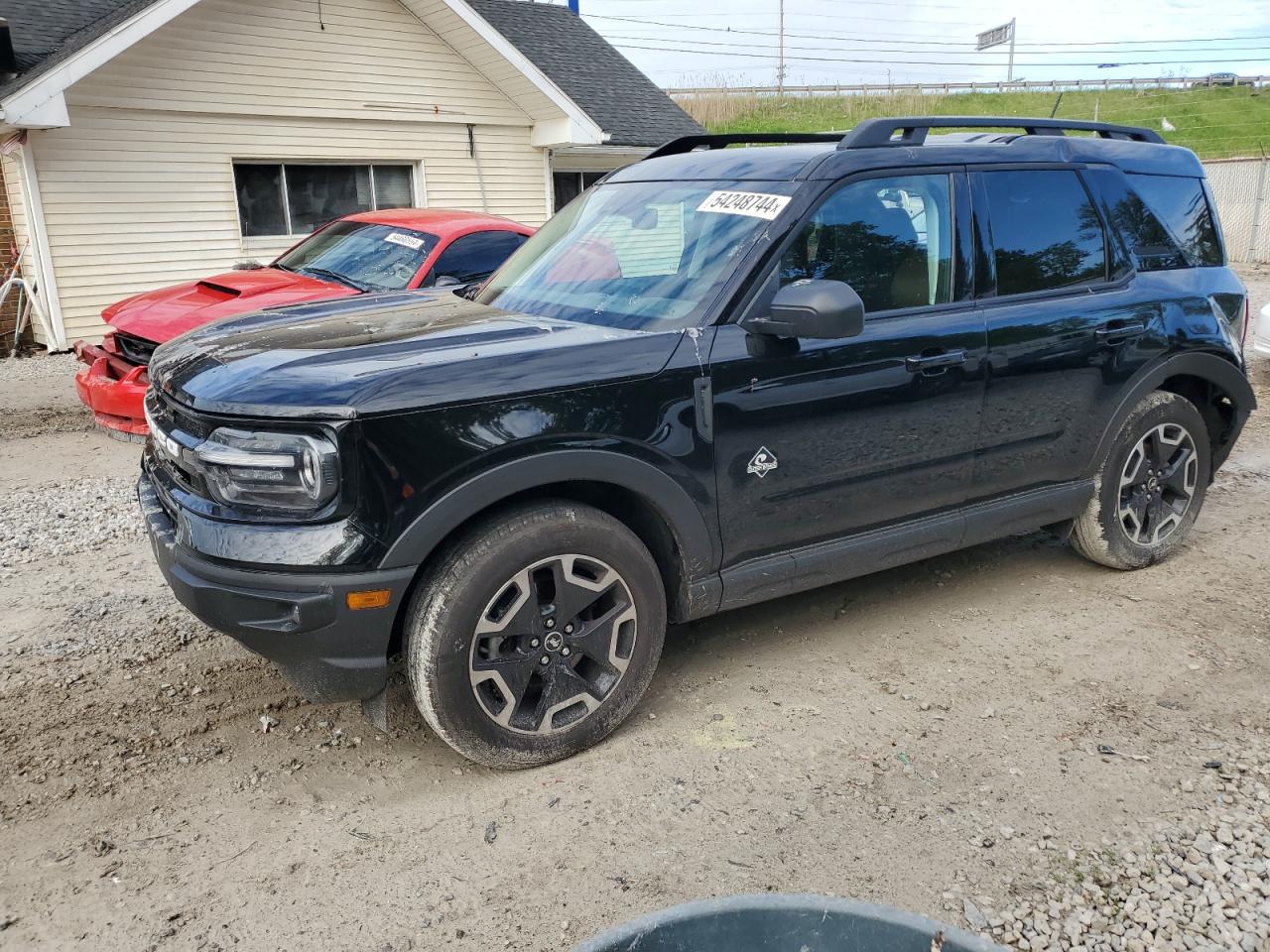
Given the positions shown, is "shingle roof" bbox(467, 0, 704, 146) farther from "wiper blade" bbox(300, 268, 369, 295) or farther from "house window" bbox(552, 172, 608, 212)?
"wiper blade" bbox(300, 268, 369, 295)

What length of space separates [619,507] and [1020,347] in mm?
1841

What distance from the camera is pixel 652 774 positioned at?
3227mm

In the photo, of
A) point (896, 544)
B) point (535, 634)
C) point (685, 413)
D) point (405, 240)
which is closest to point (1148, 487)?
point (896, 544)

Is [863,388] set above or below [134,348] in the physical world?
above

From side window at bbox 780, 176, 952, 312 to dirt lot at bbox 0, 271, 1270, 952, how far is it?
58.0 inches

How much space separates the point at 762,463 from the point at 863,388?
20.3 inches

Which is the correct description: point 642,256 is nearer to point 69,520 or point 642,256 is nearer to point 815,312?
point 815,312

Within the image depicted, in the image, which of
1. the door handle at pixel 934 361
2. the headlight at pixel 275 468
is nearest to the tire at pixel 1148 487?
the door handle at pixel 934 361

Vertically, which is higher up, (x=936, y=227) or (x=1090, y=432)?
(x=936, y=227)

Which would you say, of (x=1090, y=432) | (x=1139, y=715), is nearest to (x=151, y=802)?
(x=1139, y=715)

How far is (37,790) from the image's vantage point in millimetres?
3115

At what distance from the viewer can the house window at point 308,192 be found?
13.0 metres

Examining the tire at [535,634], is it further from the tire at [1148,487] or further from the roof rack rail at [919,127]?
the tire at [1148,487]

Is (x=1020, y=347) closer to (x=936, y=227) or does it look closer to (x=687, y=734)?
(x=936, y=227)
